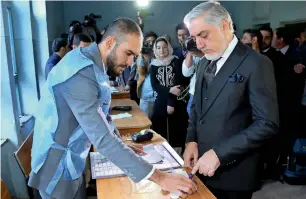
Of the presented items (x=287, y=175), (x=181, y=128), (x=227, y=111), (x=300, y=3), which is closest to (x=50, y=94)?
(x=227, y=111)

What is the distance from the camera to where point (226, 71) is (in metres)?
1.20

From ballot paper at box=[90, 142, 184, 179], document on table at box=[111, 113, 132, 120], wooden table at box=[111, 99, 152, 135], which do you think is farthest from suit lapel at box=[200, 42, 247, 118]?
document on table at box=[111, 113, 132, 120]

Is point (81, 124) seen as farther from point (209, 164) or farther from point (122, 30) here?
point (209, 164)

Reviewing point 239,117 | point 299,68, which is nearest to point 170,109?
point 299,68

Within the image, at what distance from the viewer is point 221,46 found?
1203mm

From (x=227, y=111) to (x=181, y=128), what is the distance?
6.94 feet

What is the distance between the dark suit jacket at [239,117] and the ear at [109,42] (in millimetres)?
452

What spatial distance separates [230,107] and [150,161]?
45 cm

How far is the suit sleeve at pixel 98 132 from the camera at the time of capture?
40.4 inches

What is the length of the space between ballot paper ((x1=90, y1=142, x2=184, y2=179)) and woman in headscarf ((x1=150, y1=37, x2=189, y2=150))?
5.19 ft

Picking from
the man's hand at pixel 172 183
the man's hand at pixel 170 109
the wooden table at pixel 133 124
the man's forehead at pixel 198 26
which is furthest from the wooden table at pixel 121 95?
the man's hand at pixel 172 183

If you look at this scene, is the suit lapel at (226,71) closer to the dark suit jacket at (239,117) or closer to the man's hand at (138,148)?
the dark suit jacket at (239,117)

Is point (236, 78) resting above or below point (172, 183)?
above

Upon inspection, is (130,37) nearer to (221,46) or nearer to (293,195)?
(221,46)
